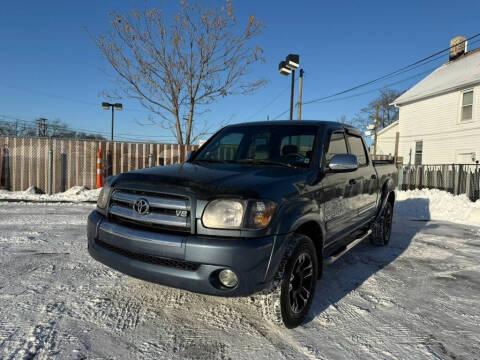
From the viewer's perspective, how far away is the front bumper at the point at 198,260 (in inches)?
86.9

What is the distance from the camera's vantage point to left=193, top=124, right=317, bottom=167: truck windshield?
11.0ft

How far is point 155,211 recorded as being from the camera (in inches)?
97.1

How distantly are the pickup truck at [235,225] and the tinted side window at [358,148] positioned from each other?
3.09 feet

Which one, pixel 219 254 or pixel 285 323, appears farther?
pixel 285 323

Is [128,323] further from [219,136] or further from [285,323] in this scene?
[219,136]

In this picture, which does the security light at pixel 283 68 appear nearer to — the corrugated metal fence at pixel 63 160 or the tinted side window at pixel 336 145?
the corrugated metal fence at pixel 63 160

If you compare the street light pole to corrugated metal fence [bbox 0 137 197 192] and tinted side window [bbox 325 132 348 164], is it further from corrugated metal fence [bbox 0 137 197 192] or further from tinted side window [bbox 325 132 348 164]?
tinted side window [bbox 325 132 348 164]

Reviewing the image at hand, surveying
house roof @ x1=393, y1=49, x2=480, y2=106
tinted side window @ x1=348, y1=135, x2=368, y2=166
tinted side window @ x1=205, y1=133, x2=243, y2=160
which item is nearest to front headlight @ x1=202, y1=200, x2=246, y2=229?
tinted side window @ x1=205, y1=133, x2=243, y2=160

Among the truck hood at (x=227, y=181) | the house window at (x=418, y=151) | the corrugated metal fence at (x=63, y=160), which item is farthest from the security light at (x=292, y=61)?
the house window at (x=418, y=151)

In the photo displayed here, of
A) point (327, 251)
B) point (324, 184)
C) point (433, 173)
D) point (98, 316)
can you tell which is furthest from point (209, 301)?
point (433, 173)

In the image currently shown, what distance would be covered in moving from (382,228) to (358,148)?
1.57 m

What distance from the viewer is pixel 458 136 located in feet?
57.4

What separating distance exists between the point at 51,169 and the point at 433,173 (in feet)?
44.2

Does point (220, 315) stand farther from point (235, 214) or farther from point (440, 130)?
point (440, 130)
